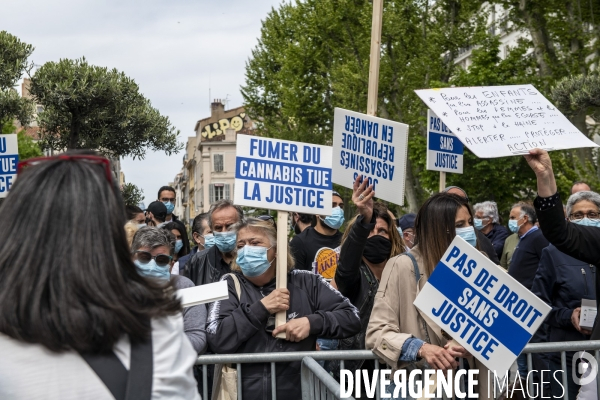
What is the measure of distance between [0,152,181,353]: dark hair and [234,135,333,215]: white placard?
333cm

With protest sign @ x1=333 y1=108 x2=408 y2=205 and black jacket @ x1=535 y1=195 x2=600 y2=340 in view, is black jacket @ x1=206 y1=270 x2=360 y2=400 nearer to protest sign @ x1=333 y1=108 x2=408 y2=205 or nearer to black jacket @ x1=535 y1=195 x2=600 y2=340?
protest sign @ x1=333 y1=108 x2=408 y2=205

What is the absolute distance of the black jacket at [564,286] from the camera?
20.0ft

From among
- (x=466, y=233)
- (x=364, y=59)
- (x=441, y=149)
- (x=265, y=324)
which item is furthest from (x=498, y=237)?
(x=364, y=59)

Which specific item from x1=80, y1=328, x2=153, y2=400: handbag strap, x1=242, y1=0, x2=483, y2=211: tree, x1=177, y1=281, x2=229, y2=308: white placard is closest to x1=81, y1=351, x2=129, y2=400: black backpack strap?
x1=80, y1=328, x2=153, y2=400: handbag strap

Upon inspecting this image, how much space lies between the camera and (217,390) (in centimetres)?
479

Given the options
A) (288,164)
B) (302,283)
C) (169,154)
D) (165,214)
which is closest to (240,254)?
(302,283)

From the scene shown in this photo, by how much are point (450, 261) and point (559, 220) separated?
0.58 m

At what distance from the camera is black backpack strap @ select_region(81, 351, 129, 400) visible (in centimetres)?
193

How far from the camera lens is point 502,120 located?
452cm

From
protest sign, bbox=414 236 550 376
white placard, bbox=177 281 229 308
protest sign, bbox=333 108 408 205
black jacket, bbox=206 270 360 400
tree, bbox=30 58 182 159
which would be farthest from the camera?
tree, bbox=30 58 182 159

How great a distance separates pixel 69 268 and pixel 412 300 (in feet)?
8.85

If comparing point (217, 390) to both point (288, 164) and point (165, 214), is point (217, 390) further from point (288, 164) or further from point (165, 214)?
point (165, 214)

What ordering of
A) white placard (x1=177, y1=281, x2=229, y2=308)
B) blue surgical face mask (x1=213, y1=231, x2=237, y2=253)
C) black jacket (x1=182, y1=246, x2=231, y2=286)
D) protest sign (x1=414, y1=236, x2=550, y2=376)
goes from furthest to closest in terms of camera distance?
blue surgical face mask (x1=213, y1=231, x2=237, y2=253) < black jacket (x1=182, y1=246, x2=231, y2=286) < white placard (x1=177, y1=281, x2=229, y2=308) < protest sign (x1=414, y1=236, x2=550, y2=376)

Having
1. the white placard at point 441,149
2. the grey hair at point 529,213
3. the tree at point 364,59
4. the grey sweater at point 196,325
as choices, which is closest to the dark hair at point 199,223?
the white placard at point 441,149
